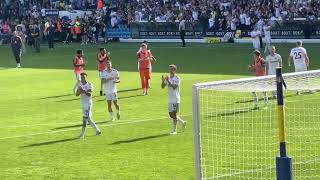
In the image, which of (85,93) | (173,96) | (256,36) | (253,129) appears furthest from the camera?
(256,36)

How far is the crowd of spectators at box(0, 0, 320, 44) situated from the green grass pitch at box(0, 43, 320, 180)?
11.2m

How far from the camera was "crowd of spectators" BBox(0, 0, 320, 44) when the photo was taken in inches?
2170

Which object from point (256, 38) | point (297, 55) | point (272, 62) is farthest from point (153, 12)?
point (272, 62)

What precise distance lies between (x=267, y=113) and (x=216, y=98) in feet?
6.91

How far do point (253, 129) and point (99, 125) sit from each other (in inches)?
200

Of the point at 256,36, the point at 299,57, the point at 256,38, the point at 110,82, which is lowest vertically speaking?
the point at 256,38

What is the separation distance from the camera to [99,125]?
22.6 metres

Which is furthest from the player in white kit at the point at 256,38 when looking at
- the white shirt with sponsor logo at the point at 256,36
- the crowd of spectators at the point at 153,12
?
the crowd of spectators at the point at 153,12

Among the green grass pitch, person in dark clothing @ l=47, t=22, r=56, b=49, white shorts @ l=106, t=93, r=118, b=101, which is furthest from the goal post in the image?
person in dark clothing @ l=47, t=22, r=56, b=49

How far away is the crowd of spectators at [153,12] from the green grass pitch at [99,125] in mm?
11177

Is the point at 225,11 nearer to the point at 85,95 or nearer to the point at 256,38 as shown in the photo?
the point at 256,38

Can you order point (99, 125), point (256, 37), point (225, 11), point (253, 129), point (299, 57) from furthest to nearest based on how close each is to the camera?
point (225, 11) < point (256, 37) < point (299, 57) < point (99, 125) < point (253, 129)

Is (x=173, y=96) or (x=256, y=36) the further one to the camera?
(x=256, y=36)

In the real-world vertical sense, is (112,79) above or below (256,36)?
above
